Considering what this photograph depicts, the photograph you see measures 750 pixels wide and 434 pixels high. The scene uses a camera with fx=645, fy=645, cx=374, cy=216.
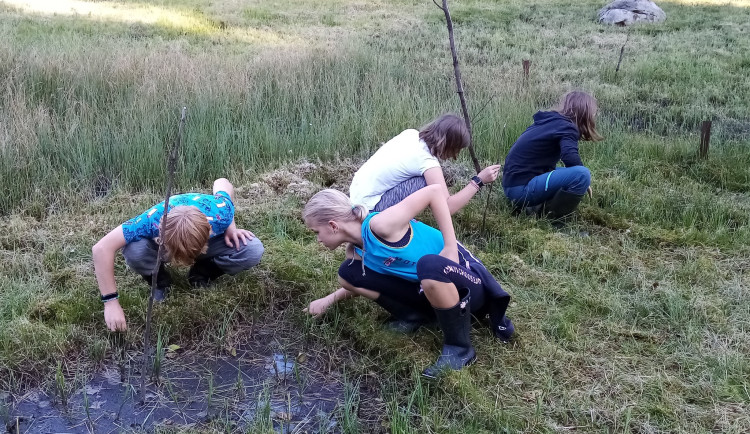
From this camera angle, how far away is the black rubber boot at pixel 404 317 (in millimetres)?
3186

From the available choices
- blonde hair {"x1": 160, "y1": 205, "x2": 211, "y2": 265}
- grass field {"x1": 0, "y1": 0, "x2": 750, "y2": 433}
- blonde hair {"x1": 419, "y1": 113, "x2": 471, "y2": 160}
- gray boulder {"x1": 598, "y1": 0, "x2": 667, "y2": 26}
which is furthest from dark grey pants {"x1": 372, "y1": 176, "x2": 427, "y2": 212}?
gray boulder {"x1": 598, "y1": 0, "x2": 667, "y2": 26}

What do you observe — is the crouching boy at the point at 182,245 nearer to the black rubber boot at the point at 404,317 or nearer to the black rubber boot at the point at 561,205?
the black rubber boot at the point at 404,317

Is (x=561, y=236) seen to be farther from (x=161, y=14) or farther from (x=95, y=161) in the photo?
(x=161, y=14)

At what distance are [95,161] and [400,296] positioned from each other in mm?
3338

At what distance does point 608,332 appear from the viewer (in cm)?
329

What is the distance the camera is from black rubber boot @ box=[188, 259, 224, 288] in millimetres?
3570

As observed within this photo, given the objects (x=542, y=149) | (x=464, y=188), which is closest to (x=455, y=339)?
(x=464, y=188)

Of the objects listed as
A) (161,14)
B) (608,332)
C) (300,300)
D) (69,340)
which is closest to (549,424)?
(608,332)

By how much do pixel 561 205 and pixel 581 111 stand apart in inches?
26.9

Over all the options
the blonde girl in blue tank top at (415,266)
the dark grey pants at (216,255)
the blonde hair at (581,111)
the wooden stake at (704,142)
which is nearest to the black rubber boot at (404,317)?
the blonde girl in blue tank top at (415,266)

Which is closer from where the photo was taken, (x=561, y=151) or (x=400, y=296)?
(x=400, y=296)

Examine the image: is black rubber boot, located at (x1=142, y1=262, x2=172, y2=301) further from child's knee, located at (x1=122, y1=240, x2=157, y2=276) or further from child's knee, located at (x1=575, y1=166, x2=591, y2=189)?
child's knee, located at (x1=575, y1=166, x2=591, y2=189)

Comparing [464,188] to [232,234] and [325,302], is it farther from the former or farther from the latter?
[232,234]

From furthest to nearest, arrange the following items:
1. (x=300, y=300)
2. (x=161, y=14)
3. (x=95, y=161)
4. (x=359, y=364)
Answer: (x=161, y=14) < (x=95, y=161) < (x=300, y=300) < (x=359, y=364)
